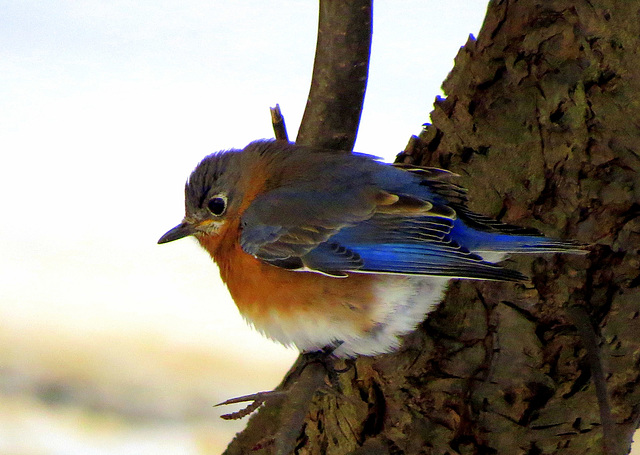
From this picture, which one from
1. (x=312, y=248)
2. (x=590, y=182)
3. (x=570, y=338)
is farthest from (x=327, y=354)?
(x=590, y=182)


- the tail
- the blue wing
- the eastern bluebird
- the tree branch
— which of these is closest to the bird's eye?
the eastern bluebird

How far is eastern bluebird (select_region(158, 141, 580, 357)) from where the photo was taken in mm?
2273

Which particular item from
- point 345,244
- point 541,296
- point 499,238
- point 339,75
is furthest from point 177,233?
point 541,296

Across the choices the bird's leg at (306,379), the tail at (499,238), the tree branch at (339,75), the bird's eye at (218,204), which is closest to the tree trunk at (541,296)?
the bird's leg at (306,379)

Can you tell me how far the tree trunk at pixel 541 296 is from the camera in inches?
92.3

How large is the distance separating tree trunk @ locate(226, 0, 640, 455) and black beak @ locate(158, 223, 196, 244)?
742mm

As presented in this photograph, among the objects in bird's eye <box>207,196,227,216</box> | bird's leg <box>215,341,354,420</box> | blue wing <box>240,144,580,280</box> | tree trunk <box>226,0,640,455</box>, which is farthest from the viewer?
bird's eye <box>207,196,227,216</box>

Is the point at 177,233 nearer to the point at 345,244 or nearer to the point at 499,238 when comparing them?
the point at 345,244

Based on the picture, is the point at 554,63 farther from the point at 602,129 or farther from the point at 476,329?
the point at 476,329

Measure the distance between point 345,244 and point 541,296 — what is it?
62 cm

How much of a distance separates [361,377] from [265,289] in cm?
42

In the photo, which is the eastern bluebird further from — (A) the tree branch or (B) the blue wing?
(A) the tree branch

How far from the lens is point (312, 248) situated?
2414mm

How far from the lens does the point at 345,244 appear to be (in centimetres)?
239
